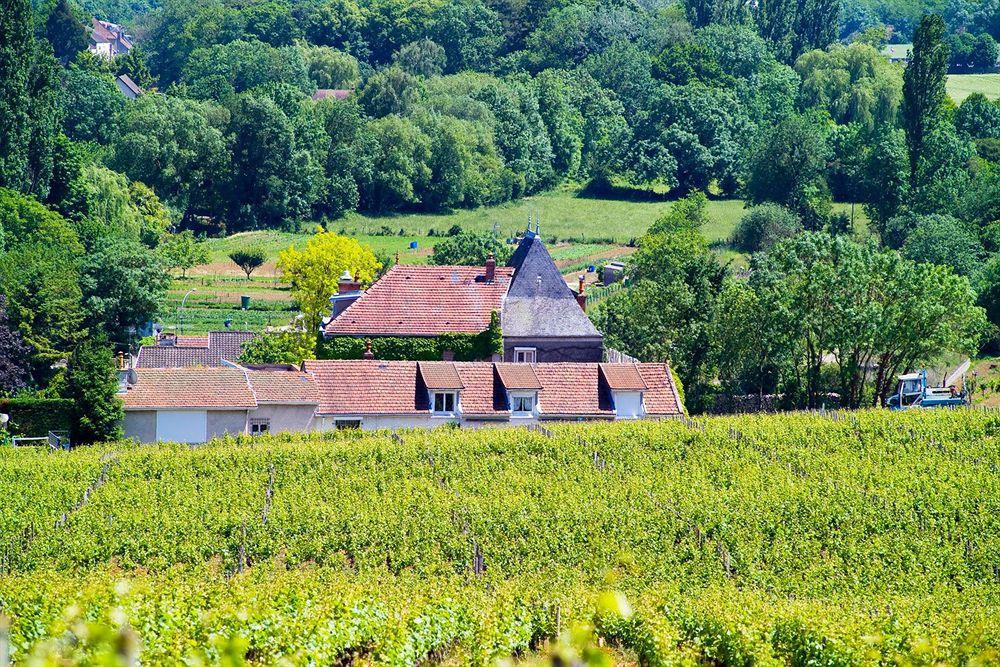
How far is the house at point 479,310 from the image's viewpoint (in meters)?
58.1

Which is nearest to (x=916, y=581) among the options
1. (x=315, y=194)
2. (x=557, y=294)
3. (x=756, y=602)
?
(x=756, y=602)

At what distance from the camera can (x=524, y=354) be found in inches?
2314

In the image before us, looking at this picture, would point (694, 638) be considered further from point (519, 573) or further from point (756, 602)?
point (519, 573)

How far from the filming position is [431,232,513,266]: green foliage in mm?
91275

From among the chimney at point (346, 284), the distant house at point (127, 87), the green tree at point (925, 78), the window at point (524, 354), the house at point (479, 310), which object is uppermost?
the distant house at point (127, 87)

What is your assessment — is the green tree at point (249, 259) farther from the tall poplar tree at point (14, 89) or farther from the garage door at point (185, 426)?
the garage door at point (185, 426)

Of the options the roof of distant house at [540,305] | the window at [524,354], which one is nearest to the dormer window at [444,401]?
the window at [524,354]

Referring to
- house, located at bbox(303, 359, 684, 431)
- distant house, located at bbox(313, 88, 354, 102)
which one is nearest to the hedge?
house, located at bbox(303, 359, 684, 431)

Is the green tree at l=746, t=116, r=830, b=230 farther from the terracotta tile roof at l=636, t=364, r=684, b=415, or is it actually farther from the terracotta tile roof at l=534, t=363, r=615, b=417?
the terracotta tile roof at l=534, t=363, r=615, b=417

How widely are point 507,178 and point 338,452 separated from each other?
7909 centimetres

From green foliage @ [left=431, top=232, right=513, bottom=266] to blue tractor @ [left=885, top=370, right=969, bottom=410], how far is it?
32999mm

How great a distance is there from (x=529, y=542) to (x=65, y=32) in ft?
445

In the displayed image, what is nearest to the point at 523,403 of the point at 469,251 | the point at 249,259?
the point at 469,251

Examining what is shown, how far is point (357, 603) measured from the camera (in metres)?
31.5
